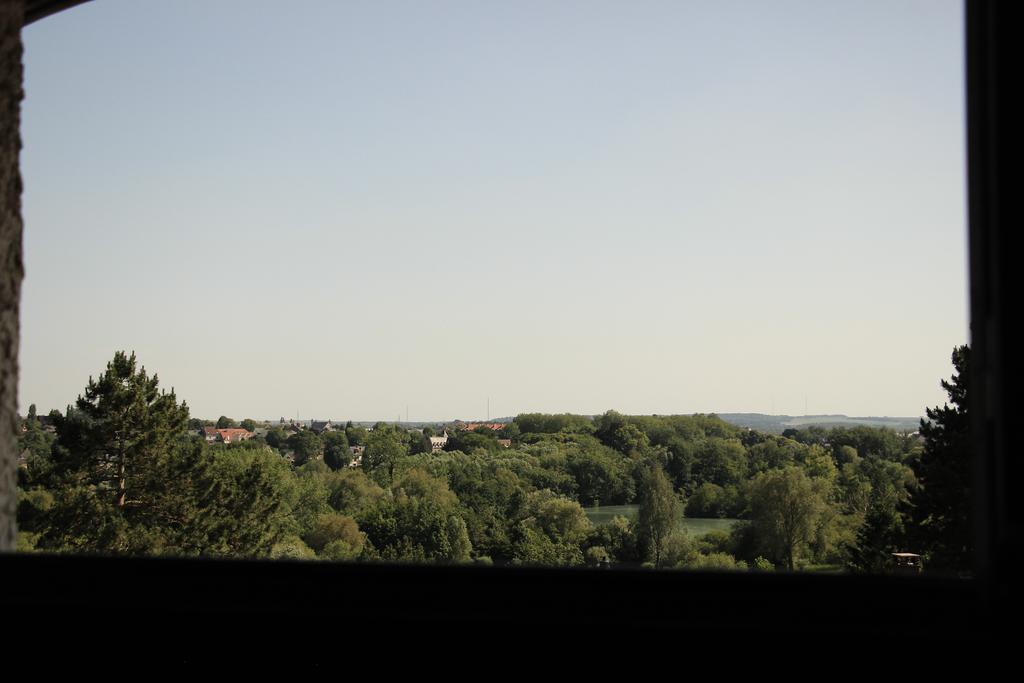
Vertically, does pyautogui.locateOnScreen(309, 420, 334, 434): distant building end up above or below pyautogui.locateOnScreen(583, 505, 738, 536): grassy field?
above

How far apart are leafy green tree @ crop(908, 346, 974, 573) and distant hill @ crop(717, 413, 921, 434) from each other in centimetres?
1010

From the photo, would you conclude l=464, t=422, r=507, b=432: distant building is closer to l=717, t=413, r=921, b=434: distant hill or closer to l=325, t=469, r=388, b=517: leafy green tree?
l=325, t=469, r=388, b=517: leafy green tree

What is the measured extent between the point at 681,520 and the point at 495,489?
215 inches

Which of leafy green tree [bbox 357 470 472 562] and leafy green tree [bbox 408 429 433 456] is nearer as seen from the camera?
leafy green tree [bbox 357 470 472 562]

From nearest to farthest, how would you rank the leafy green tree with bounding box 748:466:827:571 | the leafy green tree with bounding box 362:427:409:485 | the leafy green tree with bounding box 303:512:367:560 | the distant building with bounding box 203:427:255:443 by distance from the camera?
Result: the leafy green tree with bounding box 748:466:827:571 < the leafy green tree with bounding box 303:512:367:560 < the distant building with bounding box 203:427:255:443 < the leafy green tree with bounding box 362:427:409:485

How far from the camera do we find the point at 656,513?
21797 mm

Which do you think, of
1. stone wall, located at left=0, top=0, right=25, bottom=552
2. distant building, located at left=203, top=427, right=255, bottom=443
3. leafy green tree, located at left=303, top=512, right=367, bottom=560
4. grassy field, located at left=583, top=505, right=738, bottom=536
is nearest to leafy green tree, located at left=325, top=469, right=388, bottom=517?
leafy green tree, located at left=303, top=512, right=367, bottom=560

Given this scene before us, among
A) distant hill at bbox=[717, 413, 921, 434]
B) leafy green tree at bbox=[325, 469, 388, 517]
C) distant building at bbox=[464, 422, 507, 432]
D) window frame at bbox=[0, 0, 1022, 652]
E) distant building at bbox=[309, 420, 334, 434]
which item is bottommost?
leafy green tree at bbox=[325, 469, 388, 517]

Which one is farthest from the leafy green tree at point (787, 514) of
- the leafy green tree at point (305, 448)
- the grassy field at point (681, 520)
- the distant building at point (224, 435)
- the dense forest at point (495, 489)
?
the distant building at point (224, 435)

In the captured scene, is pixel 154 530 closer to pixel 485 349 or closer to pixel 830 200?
pixel 485 349

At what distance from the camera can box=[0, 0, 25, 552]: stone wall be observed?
44.8 inches

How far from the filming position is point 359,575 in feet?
3.10

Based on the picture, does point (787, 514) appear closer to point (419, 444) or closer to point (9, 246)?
point (419, 444)

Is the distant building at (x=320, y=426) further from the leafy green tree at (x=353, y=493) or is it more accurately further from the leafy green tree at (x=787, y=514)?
the leafy green tree at (x=787, y=514)
